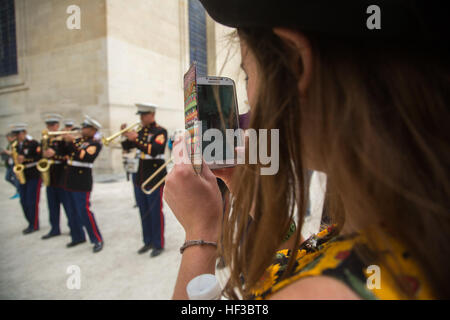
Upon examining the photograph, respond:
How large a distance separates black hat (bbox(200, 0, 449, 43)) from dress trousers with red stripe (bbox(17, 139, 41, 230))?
15.4ft

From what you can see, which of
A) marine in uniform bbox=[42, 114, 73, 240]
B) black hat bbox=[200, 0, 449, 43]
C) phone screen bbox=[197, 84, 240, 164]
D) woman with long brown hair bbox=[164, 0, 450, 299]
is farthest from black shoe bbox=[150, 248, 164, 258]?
black hat bbox=[200, 0, 449, 43]

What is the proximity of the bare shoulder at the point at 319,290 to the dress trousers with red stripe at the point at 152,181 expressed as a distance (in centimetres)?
292

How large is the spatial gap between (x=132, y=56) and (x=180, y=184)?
886 cm

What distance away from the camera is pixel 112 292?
2188mm

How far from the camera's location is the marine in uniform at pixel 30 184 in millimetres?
3865

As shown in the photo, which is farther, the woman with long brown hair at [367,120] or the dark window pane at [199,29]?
the dark window pane at [199,29]

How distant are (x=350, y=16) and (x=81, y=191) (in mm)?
3593

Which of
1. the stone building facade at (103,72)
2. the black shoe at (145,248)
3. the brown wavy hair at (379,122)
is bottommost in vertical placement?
the black shoe at (145,248)

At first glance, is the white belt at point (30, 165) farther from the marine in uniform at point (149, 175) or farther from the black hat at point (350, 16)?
the black hat at point (350, 16)

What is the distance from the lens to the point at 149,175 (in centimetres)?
327

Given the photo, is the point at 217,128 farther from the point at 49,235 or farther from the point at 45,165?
the point at 45,165

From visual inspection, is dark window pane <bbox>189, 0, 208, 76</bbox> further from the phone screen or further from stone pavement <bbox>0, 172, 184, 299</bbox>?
stone pavement <bbox>0, 172, 184, 299</bbox>

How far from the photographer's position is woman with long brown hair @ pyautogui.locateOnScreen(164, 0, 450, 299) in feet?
1.10

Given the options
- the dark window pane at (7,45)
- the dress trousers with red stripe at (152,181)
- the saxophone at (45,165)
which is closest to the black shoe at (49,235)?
the saxophone at (45,165)
